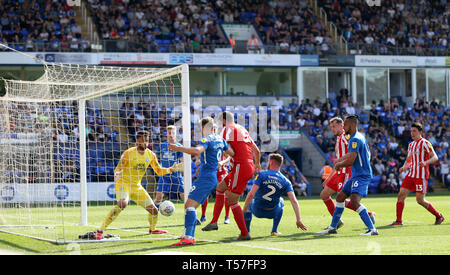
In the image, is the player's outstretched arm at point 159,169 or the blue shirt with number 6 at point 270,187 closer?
the blue shirt with number 6 at point 270,187

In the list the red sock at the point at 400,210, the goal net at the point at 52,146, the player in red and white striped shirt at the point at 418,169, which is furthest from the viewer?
the player in red and white striped shirt at the point at 418,169

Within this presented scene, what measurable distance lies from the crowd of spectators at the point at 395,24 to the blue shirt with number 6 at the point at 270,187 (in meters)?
30.0

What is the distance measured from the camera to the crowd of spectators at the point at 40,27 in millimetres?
32062

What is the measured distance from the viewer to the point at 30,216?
15.9 meters

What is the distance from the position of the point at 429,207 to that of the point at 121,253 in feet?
25.1

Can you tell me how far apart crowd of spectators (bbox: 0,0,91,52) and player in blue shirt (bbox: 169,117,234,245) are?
2426 cm

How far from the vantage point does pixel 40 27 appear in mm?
33562

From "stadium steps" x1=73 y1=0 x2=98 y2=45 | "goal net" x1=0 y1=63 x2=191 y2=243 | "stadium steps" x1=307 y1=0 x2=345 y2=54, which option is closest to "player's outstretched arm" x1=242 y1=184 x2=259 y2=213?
"goal net" x1=0 y1=63 x2=191 y2=243

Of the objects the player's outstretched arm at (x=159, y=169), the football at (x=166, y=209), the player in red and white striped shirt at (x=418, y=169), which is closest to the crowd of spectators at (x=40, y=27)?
the player's outstretched arm at (x=159, y=169)

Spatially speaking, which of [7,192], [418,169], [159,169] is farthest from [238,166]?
[7,192]

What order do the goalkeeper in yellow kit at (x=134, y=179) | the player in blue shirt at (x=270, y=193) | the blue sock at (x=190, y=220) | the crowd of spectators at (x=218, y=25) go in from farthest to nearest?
the crowd of spectators at (x=218, y=25), the goalkeeper in yellow kit at (x=134, y=179), the player in blue shirt at (x=270, y=193), the blue sock at (x=190, y=220)

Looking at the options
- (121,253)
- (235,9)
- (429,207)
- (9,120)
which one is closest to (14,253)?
(121,253)

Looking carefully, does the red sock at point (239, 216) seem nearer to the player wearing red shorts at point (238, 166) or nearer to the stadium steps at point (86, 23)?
the player wearing red shorts at point (238, 166)

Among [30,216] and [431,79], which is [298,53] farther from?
[30,216]
